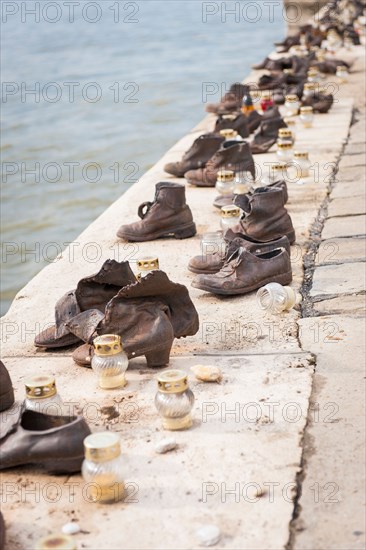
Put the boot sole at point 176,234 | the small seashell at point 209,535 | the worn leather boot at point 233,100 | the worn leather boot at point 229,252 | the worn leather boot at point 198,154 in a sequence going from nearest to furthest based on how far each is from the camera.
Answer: the small seashell at point 209,535 < the worn leather boot at point 229,252 < the boot sole at point 176,234 < the worn leather boot at point 198,154 < the worn leather boot at point 233,100

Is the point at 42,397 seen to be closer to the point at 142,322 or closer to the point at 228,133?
the point at 142,322

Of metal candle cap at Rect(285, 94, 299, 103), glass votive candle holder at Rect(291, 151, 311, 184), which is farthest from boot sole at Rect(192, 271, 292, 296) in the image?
metal candle cap at Rect(285, 94, 299, 103)

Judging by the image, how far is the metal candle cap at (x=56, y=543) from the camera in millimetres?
2170

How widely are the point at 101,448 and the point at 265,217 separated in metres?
2.25

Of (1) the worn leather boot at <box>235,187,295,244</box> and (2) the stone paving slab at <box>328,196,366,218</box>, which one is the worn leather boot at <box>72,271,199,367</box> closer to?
(1) the worn leather boot at <box>235,187,295,244</box>

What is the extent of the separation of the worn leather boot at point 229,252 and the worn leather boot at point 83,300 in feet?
2.45

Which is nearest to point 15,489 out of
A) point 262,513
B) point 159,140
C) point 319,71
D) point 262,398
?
point 262,513

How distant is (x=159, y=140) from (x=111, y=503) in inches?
306

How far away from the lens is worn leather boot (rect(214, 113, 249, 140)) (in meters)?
7.22

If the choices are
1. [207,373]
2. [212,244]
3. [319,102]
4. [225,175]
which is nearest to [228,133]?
[225,175]

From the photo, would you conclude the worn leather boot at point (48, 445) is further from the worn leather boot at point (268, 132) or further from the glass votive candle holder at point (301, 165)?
the worn leather boot at point (268, 132)

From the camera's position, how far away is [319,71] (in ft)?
34.2

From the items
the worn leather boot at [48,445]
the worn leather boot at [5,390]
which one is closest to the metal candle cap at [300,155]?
the worn leather boot at [5,390]

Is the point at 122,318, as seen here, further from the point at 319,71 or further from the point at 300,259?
the point at 319,71
